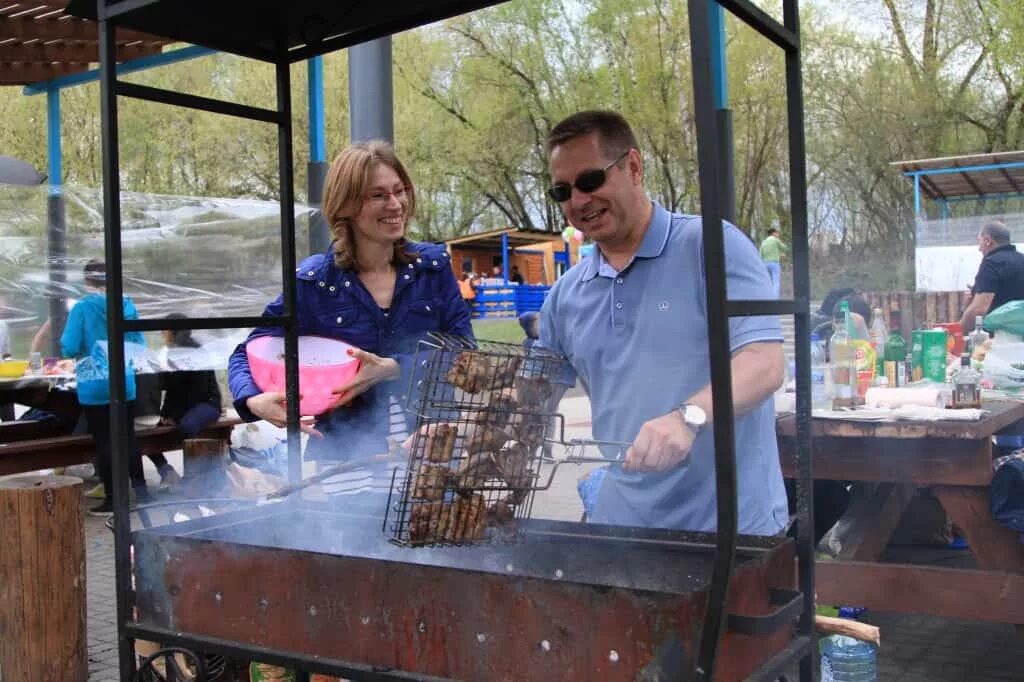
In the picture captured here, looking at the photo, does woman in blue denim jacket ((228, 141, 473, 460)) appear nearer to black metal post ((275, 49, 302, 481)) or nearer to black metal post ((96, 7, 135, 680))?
black metal post ((275, 49, 302, 481))

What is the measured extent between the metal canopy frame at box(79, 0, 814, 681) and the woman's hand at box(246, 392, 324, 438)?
0.10 ft

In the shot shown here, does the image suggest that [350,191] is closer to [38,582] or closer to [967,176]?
[38,582]

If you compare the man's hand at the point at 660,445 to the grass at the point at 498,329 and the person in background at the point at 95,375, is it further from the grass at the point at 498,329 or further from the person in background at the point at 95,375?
the grass at the point at 498,329

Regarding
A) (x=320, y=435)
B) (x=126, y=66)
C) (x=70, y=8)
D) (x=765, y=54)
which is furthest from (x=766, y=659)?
(x=765, y=54)

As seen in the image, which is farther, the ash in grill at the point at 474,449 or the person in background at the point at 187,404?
the person in background at the point at 187,404

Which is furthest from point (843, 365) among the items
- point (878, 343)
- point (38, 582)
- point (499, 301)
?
point (499, 301)

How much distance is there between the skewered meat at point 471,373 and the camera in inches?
89.1

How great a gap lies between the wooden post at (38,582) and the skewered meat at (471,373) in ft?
9.41

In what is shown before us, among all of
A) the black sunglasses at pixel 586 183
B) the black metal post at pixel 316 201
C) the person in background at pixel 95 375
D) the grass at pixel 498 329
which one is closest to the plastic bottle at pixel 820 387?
the black sunglasses at pixel 586 183

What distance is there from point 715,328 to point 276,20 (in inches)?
79.2

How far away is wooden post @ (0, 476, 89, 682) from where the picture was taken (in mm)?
4316

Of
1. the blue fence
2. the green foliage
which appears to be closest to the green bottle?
the green foliage

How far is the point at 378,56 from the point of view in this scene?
5547mm

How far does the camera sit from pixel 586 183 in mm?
2594
